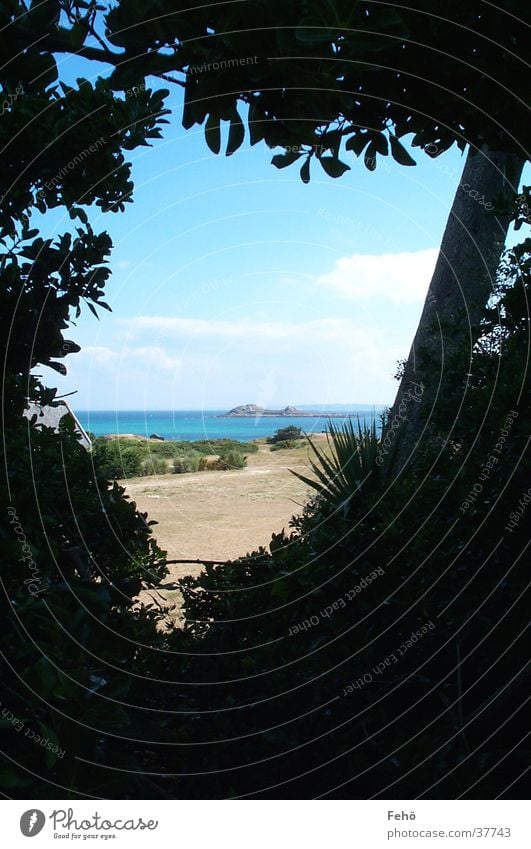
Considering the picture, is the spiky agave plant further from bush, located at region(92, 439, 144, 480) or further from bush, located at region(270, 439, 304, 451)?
bush, located at region(92, 439, 144, 480)

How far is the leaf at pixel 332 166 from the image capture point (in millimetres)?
1963

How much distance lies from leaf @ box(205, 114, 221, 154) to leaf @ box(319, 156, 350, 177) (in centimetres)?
36

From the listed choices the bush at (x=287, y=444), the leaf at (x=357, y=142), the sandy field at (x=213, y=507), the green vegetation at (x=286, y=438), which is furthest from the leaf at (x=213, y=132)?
the sandy field at (x=213, y=507)

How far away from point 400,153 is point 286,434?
199 cm

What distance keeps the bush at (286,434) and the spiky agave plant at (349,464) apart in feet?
0.73

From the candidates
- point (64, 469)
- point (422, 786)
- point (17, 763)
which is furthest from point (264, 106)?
point (422, 786)

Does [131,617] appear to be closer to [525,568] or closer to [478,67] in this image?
[525,568]

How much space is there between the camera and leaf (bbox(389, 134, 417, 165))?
2009 millimetres

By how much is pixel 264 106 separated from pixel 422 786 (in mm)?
1811

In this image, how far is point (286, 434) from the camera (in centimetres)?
382

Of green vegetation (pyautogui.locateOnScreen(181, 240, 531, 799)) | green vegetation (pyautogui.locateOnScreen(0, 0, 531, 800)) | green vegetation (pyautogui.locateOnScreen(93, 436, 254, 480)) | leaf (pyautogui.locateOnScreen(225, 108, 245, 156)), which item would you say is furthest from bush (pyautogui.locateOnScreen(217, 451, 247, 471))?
leaf (pyautogui.locateOnScreen(225, 108, 245, 156))
